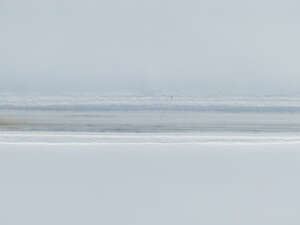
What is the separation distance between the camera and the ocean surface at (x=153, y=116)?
1.68 feet

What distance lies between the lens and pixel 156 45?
20.3 inches

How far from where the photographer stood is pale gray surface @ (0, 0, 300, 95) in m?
0.51
